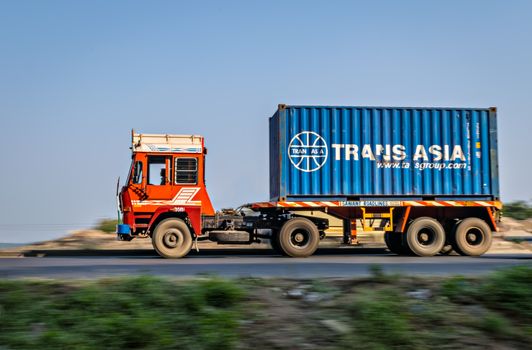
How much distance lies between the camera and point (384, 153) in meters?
15.7

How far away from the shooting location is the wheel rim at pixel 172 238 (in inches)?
586

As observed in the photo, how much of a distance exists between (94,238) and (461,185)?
1143 cm

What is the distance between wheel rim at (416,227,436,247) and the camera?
15.8 metres

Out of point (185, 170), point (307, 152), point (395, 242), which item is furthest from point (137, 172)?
point (395, 242)

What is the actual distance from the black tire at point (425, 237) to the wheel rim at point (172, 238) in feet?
19.3

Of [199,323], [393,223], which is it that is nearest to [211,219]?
[393,223]

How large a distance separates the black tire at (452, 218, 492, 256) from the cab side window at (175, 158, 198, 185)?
6986 mm

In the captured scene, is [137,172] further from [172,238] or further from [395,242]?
[395,242]

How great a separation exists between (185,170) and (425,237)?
6.50m

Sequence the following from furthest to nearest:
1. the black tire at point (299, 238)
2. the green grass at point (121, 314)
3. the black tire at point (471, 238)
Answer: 1. the black tire at point (471, 238)
2. the black tire at point (299, 238)
3. the green grass at point (121, 314)

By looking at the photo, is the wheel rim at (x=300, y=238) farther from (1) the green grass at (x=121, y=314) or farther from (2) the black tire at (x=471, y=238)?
(1) the green grass at (x=121, y=314)

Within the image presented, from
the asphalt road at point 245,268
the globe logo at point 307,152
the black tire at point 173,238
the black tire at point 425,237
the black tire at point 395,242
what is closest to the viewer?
the asphalt road at point 245,268

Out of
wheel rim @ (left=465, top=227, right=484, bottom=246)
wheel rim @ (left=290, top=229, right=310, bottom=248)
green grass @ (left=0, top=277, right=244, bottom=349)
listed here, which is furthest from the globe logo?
green grass @ (left=0, top=277, right=244, bottom=349)

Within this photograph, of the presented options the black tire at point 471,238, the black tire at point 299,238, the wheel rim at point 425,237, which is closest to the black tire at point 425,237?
the wheel rim at point 425,237
